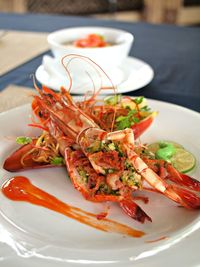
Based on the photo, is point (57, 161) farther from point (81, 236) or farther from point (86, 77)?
point (86, 77)

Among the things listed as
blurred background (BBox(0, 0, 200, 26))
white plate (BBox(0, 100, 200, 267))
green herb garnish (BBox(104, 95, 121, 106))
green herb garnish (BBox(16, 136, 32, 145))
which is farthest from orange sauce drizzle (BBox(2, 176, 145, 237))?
blurred background (BBox(0, 0, 200, 26))

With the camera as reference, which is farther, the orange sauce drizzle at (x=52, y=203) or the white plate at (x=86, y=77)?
the white plate at (x=86, y=77)

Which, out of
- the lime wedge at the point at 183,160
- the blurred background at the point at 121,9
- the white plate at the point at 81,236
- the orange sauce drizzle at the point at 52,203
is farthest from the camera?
the blurred background at the point at 121,9

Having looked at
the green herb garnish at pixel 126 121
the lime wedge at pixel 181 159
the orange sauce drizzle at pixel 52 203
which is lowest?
the lime wedge at pixel 181 159

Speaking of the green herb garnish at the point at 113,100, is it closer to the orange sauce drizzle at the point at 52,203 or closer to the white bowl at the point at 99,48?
the white bowl at the point at 99,48

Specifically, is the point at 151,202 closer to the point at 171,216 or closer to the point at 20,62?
the point at 171,216

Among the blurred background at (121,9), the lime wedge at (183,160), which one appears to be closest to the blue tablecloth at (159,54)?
the lime wedge at (183,160)
